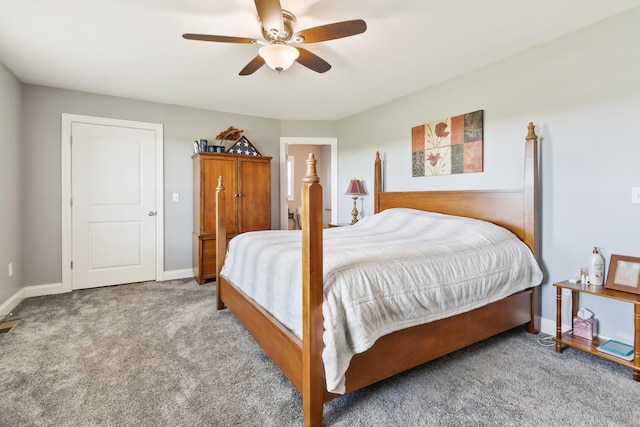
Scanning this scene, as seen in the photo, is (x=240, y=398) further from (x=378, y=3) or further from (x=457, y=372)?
(x=378, y=3)

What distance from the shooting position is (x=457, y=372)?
1.87 m

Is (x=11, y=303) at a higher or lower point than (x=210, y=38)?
lower

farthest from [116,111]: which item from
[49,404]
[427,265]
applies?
[427,265]

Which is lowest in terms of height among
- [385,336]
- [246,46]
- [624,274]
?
[385,336]

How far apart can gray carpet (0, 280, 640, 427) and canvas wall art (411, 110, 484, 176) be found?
5.13 feet

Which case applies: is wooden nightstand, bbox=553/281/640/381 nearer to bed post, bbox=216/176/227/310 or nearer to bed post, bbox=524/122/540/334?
bed post, bbox=524/122/540/334

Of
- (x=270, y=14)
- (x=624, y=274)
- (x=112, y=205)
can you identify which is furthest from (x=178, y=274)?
(x=624, y=274)

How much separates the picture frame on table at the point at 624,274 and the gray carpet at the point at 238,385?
50cm

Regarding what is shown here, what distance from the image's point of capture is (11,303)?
9.71ft

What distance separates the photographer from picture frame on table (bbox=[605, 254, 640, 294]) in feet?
6.36

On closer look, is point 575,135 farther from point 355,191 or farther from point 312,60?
point 355,191

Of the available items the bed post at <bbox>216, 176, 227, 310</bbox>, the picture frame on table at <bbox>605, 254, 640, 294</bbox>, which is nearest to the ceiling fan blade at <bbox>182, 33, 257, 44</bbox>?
the bed post at <bbox>216, 176, 227, 310</bbox>

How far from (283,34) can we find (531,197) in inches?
85.5

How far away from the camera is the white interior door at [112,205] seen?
3551 mm
